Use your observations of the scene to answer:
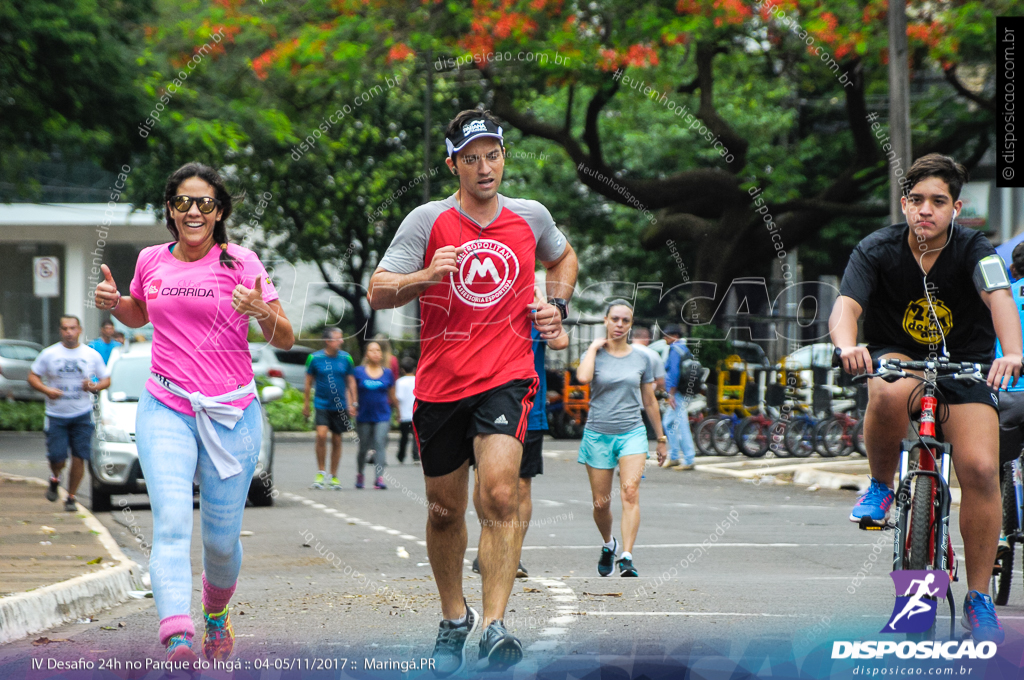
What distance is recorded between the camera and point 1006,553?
636cm

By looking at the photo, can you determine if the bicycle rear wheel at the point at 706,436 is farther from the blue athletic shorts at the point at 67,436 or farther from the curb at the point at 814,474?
the blue athletic shorts at the point at 67,436

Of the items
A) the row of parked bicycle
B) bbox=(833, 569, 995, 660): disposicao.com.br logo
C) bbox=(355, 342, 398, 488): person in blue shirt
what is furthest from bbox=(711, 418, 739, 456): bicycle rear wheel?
bbox=(833, 569, 995, 660): disposicao.com.br logo

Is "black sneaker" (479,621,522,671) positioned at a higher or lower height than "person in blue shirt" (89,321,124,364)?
lower

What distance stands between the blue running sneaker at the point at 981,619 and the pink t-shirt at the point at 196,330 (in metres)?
2.87

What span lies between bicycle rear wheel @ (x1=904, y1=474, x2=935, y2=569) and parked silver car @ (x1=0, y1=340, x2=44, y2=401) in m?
21.9

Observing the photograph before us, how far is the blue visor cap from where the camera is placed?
4762 millimetres

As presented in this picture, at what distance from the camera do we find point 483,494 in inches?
181

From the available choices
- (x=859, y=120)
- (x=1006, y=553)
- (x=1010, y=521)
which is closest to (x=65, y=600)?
(x=1006, y=553)

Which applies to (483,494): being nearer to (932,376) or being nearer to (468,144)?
(468,144)

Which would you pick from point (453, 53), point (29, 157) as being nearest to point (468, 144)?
point (453, 53)

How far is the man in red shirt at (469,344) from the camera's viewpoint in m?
4.63

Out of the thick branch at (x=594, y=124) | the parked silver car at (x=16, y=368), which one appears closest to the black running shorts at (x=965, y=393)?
the thick branch at (x=594, y=124)

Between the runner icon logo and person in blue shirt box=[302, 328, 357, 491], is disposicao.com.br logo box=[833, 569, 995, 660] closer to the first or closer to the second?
the runner icon logo

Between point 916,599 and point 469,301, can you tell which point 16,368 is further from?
point 916,599
